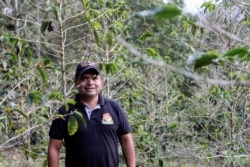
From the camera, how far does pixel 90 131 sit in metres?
2.97

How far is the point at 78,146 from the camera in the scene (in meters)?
2.97

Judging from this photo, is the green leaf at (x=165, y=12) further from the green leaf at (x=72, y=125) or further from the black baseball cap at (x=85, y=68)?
the black baseball cap at (x=85, y=68)

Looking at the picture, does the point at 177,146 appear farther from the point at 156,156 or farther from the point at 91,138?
the point at 91,138

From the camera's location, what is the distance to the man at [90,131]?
296cm

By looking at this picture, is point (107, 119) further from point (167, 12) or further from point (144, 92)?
point (144, 92)

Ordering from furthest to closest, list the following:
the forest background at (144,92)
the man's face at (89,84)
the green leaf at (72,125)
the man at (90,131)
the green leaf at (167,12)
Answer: the forest background at (144,92) < the man's face at (89,84) < the man at (90,131) < the green leaf at (72,125) < the green leaf at (167,12)

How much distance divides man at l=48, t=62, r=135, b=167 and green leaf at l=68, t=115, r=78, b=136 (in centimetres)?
15

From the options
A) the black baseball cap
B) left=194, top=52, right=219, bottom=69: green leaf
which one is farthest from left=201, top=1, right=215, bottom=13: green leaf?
left=194, top=52, right=219, bottom=69: green leaf

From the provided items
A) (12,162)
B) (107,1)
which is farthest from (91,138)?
(12,162)

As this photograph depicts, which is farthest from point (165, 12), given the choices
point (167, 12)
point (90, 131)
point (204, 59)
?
point (90, 131)

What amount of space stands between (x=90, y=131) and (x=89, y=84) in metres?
0.31

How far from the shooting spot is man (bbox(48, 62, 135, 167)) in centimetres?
296

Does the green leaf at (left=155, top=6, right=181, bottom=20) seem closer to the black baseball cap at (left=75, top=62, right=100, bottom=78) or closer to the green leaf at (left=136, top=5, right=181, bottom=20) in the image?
the green leaf at (left=136, top=5, right=181, bottom=20)

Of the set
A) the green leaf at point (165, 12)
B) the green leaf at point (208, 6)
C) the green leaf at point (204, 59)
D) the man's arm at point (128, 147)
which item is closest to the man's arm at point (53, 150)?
the man's arm at point (128, 147)
